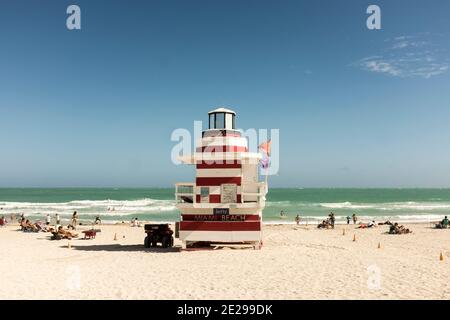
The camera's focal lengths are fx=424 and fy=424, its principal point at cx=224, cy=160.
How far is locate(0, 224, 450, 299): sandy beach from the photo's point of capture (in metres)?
12.6

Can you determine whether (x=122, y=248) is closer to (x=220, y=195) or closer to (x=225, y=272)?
(x=220, y=195)

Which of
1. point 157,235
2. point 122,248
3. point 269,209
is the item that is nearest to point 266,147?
point 157,235

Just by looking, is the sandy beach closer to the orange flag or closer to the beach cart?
the beach cart

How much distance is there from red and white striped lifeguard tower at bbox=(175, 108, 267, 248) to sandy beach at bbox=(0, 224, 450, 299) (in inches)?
38.3

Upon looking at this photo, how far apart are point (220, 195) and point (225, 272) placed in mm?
5791

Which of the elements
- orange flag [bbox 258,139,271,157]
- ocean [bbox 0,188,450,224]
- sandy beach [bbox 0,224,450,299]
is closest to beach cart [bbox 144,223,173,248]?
sandy beach [bbox 0,224,450,299]

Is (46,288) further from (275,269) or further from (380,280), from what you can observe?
(380,280)

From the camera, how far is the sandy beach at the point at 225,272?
12.6m

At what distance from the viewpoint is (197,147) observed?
21.4 meters

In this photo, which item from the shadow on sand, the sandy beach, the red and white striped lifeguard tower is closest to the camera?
the sandy beach

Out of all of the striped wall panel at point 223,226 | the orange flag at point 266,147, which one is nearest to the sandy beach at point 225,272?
the striped wall panel at point 223,226
